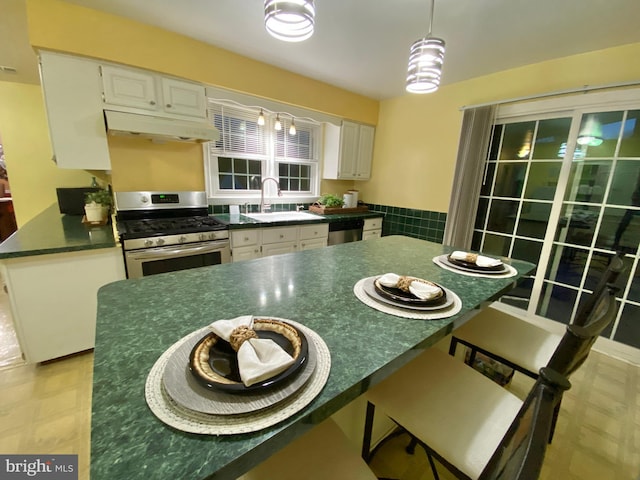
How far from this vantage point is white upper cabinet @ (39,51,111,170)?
6.19ft

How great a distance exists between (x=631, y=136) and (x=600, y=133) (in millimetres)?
187

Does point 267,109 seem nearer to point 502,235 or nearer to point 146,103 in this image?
point 146,103

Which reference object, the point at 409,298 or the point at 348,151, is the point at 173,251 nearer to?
the point at 409,298

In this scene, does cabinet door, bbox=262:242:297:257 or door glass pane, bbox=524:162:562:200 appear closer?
door glass pane, bbox=524:162:562:200

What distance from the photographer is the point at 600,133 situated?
226cm

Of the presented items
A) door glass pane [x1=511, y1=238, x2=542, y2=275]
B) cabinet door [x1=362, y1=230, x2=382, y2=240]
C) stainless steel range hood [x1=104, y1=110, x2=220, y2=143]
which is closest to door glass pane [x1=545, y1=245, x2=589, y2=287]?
door glass pane [x1=511, y1=238, x2=542, y2=275]

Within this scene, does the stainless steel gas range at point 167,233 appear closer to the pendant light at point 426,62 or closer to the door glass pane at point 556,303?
the pendant light at point 426,62

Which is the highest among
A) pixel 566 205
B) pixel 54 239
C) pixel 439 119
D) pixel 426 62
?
pixel 439 119

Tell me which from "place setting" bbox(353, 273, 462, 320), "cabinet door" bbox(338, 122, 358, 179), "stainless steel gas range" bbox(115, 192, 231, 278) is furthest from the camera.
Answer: "cabinet door" bbox(338, 122, 358, 179)

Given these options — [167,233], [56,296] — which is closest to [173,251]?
[167,233]

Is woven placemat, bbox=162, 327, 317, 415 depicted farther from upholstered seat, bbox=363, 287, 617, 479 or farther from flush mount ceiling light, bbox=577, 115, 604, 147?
flush mount ceiling light, bbox=577, 115, 604, 147

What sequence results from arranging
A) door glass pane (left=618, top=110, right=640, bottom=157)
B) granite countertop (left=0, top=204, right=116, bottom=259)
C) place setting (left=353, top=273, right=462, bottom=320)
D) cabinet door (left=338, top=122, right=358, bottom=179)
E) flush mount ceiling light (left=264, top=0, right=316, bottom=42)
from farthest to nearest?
1. cabinet door (left=338, top=122, right=358, bottom=179)
2. door glass pane (left=618, top=110, right=640, bottom=157)
3. granite countertop (left=0, top=204, right=116, bottom=259)
4. flush mount ceiling light (left=264, top=0, right=316, bottom=42)
5. place setting (left=353, top=273, right=462, bottom=320)

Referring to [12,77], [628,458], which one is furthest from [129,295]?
[12,77]

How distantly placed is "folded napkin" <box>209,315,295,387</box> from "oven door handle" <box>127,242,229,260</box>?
67.7 inches
